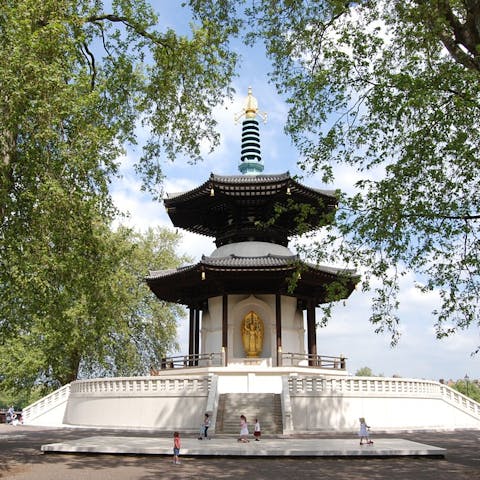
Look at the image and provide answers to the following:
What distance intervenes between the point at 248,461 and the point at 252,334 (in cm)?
1150

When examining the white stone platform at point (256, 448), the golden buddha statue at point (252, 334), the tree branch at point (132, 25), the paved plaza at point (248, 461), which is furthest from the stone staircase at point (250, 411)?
the tree branch at point (132, 25)

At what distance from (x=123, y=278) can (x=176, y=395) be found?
13.7 metres

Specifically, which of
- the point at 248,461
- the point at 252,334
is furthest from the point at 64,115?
the point at 252,334

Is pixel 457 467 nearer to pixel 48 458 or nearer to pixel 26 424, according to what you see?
pixel 48 458

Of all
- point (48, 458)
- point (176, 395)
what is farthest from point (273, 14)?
point (176, 395)

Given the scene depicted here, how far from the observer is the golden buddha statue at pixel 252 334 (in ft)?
78.5

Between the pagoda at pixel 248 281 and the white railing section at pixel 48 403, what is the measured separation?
22.1ft

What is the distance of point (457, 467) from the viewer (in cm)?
1187

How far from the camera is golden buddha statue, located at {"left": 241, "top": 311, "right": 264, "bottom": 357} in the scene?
942 inches

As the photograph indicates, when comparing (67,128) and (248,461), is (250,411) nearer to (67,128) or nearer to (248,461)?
(248,461)

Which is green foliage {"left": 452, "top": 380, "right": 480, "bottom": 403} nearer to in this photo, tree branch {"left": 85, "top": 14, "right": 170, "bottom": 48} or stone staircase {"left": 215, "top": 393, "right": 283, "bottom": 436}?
stone staircase {"left": 215, "top": 393, "right": 283, "bottom": 436}

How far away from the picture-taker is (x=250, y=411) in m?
19.1

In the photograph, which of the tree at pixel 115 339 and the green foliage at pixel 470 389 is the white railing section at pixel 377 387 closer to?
the tree at pixel 115 339

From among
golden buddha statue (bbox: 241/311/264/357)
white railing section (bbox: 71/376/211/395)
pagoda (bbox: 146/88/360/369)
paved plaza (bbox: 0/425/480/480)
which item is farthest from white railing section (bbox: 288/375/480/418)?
golden buddha statue (bbox: 241/311/264/357)
